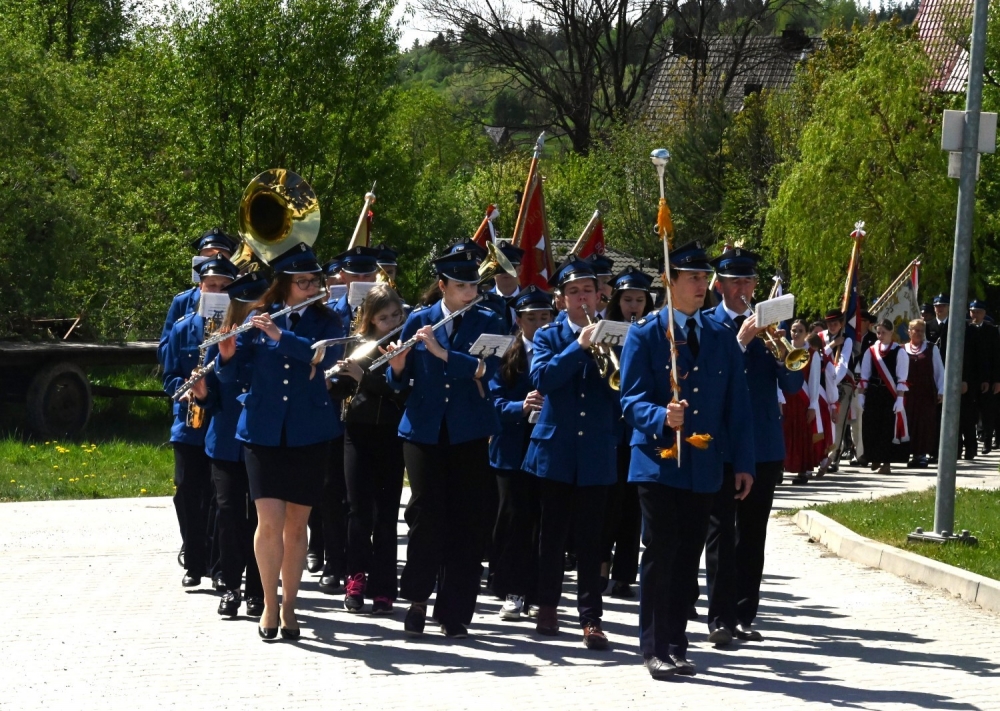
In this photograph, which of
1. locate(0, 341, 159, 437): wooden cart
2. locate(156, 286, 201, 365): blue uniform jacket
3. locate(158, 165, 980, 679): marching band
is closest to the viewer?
locate(158, 165, 980, 679): marching band

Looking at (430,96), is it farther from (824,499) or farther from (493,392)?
(493,392)

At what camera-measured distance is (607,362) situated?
829 centimetres

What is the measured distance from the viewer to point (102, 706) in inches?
267

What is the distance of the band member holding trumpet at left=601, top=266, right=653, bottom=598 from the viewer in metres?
9.41

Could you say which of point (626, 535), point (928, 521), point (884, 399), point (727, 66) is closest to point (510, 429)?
point (626, 535)

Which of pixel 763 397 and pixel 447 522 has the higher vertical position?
pixel 763 397

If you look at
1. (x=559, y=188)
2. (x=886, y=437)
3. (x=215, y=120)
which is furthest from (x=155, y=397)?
(x=559, y=188)

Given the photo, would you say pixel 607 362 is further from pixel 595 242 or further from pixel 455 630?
pixel 595 242

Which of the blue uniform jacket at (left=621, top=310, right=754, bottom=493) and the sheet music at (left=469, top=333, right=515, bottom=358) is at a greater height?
the sheet music at (left=469, top=333, right=515, bottom=358)

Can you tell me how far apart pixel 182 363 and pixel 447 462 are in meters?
2.08

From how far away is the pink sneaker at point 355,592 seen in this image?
366 inches

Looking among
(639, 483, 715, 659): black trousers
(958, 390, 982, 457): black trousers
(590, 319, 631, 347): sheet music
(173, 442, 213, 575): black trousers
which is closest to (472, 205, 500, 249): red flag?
(173, 442, 213, 575): black trousers

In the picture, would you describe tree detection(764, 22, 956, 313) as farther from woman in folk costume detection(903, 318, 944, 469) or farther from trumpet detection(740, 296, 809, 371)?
trumpet detection(740, 296, 809, 371)

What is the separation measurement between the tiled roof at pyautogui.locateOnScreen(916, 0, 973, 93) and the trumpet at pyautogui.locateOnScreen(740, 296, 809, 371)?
17.1m
